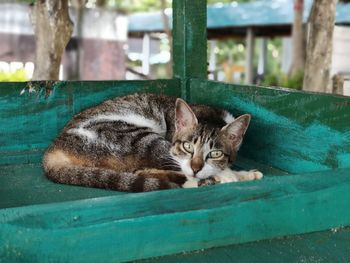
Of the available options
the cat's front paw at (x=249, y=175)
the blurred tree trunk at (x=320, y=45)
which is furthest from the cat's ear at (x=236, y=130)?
the blurred tree trunk at (x=320, y=45)

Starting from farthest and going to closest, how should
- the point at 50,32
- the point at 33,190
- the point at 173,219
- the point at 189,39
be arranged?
the point at 50,32, the point at 189,39, the point at 33,190, the point at 173,219

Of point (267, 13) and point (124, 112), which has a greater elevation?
point (267, 13)

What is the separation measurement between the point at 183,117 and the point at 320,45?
11.0ft

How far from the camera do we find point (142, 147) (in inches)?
110

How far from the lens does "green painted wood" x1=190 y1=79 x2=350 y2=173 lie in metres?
2.10

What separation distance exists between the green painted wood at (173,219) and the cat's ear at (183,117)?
4.93ft

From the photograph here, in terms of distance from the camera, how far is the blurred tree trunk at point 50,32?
4441 millimetres

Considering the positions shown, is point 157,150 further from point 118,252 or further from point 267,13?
point 267,13

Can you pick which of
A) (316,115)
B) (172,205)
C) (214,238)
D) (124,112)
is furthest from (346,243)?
(124,112)

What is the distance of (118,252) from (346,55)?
9.43 metres

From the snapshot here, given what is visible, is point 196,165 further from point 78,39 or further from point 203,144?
point 78,39

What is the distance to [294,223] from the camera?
4.35 feet

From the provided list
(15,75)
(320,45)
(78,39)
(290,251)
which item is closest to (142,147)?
(290,251)

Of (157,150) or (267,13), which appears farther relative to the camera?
(267,13)
